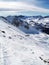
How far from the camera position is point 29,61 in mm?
19547

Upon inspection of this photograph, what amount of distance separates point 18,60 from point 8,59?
3.40 ft

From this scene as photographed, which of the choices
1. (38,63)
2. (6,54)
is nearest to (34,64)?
(38,63)

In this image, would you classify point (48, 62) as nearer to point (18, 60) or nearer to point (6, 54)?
point (18, 60)

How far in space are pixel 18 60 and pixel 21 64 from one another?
1635 mm

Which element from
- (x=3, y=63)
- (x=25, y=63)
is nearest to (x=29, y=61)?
(x=25, y=63)

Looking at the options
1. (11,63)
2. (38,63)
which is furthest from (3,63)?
(38,63)

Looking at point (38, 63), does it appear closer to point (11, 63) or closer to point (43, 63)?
A: point (43, 63)

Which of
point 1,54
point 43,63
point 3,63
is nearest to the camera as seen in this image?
point 3,63

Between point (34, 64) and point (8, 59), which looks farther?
point (8, 59)

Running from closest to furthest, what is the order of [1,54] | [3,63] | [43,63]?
[3,63] → [43,63] → [1,54]

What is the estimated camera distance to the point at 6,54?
72.8ft

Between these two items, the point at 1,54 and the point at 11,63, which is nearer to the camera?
the point at 11,63

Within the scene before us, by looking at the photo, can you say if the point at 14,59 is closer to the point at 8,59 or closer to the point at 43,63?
the point at 8,59

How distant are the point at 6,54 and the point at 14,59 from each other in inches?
90.9
